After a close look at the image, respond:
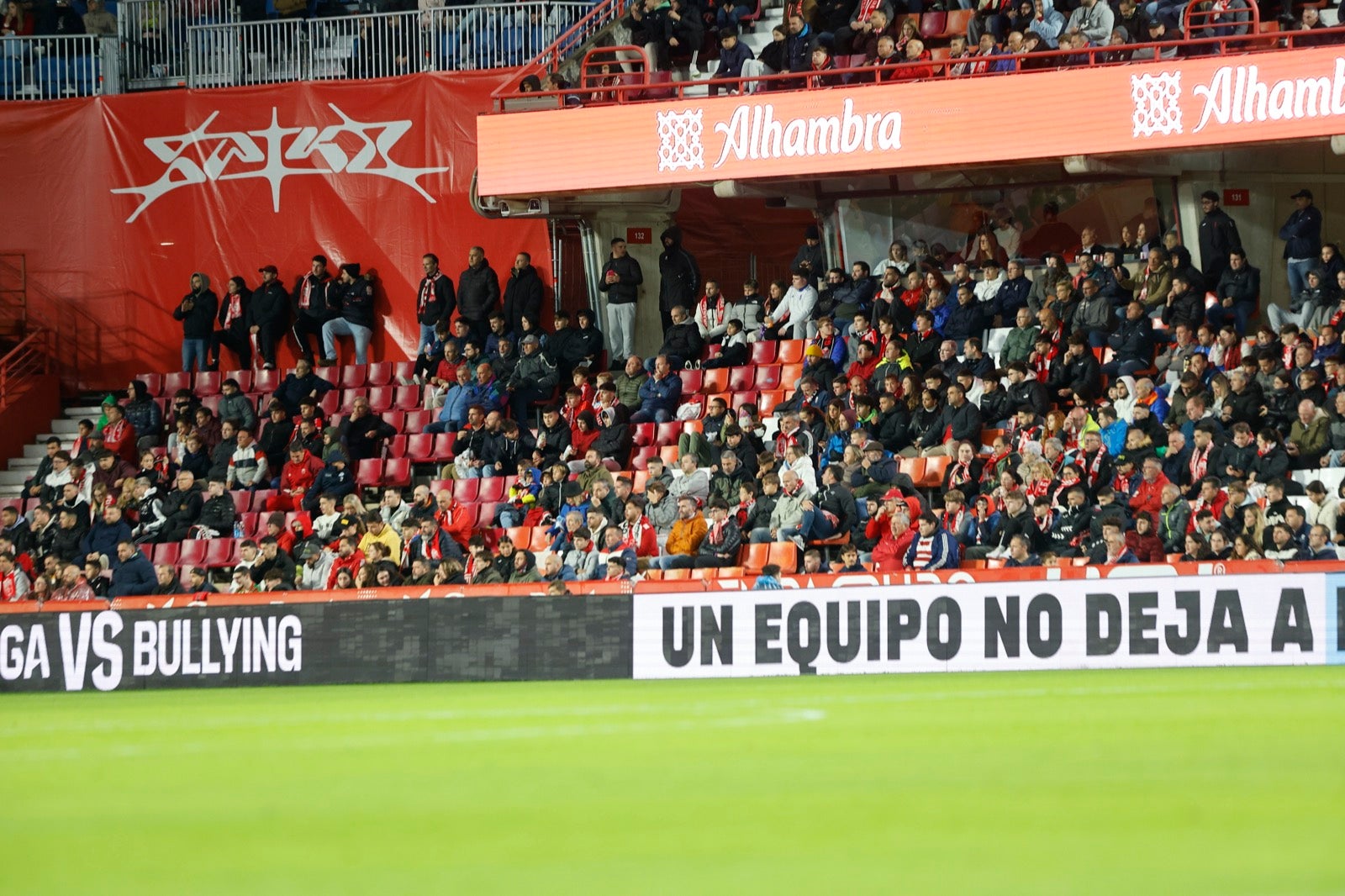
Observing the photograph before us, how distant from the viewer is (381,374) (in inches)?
796

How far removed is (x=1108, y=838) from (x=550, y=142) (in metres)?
13.1

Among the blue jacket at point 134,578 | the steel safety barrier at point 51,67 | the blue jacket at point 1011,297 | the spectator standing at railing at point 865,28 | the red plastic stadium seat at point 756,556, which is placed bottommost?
the blue jacket at point 134,578

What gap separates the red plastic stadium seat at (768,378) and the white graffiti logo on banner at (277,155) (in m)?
5.78

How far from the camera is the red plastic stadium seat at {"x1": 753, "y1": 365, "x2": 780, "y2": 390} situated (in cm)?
1777

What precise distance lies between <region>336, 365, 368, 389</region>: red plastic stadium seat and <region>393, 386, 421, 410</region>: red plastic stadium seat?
87 cm

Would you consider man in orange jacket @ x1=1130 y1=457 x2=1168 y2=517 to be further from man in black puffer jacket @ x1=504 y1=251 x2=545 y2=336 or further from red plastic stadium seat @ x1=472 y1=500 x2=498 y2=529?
man in black puffer jacket @ x1=504 y1=251 x2=545 y2=336

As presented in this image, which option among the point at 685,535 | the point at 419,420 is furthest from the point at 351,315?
the point at 685,535

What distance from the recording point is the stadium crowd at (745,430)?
13.7 meters

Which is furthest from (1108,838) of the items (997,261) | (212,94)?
(212,94)

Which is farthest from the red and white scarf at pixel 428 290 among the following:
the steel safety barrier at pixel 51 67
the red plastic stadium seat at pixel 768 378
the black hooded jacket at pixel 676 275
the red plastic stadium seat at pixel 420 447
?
the steel safety barrier at pixel 51 67

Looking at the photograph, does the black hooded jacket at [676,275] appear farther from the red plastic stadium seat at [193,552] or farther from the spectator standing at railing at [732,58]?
the red plastic stadium seat at [193,552]

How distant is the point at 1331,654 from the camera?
35.8 ft

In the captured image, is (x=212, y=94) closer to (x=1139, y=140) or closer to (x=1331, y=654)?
(x=1139, y=140)

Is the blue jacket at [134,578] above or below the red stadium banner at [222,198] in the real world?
below
